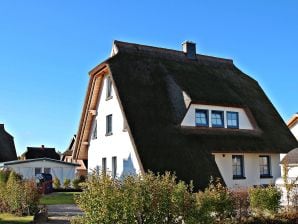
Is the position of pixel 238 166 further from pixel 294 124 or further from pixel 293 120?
pixel 294 124

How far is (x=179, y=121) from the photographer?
80.5ft

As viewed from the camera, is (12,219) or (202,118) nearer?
(12,219)

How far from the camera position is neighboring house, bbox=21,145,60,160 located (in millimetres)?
67188

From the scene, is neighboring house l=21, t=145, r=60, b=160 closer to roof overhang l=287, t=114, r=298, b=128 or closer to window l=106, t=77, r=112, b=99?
roof overhang l=287, t=114, r=298, b=128

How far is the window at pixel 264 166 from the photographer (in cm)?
2701

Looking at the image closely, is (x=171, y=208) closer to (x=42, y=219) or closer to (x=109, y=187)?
(x=109, y=187)

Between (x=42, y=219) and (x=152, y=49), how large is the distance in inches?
639

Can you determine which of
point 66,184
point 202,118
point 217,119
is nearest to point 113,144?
point 202,118

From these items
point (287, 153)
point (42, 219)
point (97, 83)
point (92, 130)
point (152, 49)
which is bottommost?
point (42, 219)

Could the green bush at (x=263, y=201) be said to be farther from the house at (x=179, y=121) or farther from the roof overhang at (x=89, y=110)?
the roof overhang at (x=89, y=110)

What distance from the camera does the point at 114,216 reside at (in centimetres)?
885

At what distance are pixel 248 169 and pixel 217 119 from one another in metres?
3.77

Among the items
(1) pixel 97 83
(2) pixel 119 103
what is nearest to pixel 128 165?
(2) pixel 119 103

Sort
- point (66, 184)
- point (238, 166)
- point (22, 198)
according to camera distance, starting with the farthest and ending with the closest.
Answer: point (66, 184)
point (238, 166)
point (22, 198)
